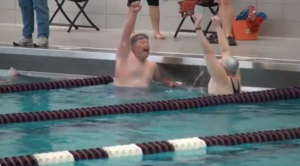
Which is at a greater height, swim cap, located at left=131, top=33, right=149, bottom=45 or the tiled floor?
swim cap, located at left=131, top=33, right=149, bottom=45

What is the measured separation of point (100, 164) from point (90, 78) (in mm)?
3065

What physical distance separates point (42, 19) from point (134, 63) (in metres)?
1.45

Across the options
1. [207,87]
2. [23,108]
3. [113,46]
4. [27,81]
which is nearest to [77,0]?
[113,46]

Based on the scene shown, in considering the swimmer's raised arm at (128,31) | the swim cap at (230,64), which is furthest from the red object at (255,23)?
the swim cap at (230,64)

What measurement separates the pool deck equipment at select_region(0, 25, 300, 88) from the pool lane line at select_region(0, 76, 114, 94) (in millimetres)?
322

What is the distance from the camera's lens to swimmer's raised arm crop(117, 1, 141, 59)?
6.89 metres

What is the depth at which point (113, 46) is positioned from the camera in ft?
27.6

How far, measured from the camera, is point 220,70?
6492 millimetres

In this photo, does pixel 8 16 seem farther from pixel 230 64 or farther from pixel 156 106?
pixel 156 106

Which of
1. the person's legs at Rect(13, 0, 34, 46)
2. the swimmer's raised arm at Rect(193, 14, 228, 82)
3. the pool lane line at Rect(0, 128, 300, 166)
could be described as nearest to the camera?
the pool lane line at Rect(0, 128, 300, 166)

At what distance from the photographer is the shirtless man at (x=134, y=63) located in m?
6.98

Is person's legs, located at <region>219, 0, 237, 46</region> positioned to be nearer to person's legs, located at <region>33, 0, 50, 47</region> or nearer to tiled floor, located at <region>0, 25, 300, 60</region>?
tiled floor, located at <region>0, 25, 300, 60</region>

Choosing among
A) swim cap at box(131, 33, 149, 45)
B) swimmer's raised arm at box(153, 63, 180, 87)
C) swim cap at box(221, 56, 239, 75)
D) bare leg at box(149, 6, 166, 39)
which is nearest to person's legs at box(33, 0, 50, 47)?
swim cap at box(131, 33, 149, 45)

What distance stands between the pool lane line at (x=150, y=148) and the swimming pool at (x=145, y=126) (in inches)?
1.5
